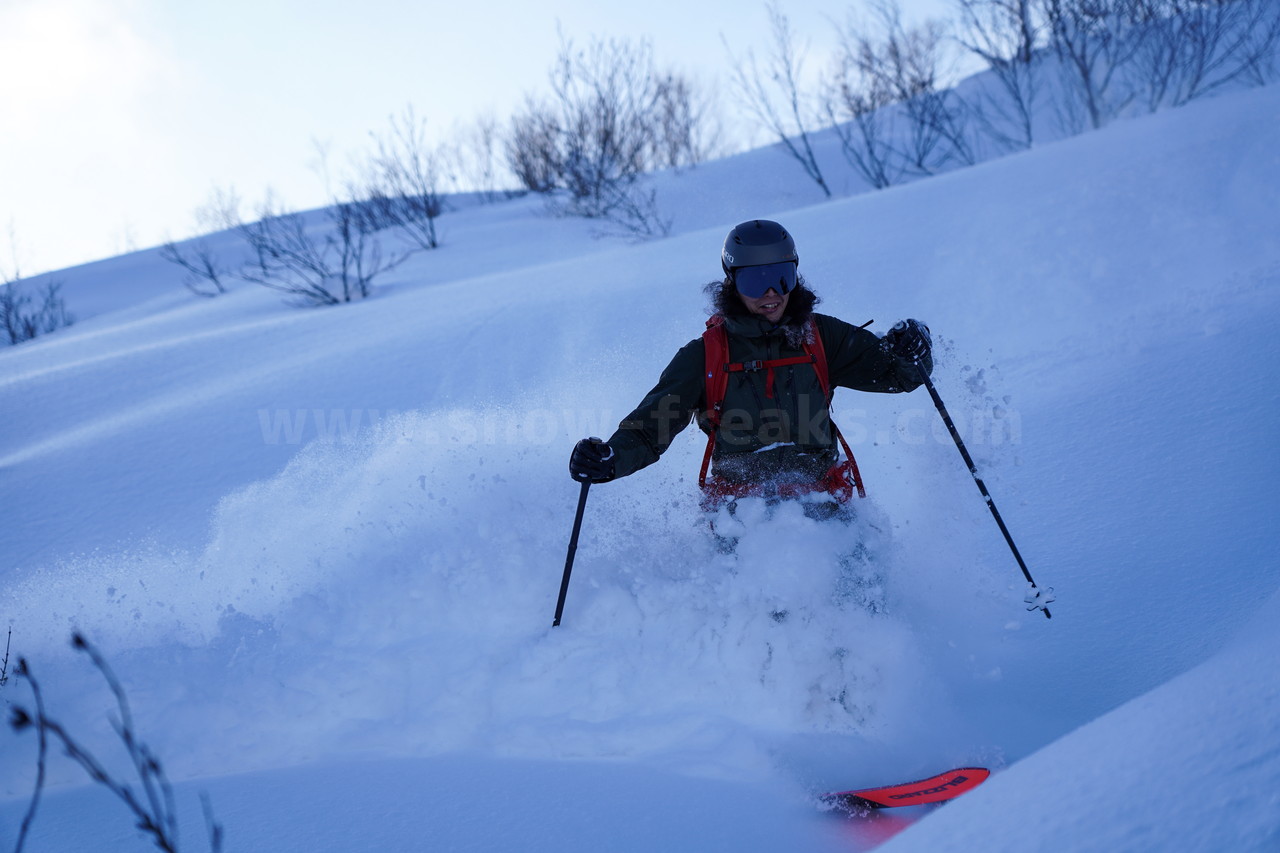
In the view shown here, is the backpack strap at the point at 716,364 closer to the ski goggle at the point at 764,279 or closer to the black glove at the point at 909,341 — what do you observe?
the ski goggle at the point at 764,279

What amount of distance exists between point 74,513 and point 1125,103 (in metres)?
15.2

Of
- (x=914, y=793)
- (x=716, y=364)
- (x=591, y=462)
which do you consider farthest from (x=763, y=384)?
(x=914, y=793)

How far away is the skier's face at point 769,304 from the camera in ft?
8.67

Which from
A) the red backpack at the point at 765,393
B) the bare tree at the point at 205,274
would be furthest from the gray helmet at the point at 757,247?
the bare tree at the point at 205,274

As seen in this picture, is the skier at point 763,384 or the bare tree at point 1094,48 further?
the bare tree at point 1094,48

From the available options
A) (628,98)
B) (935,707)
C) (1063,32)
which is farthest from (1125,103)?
(935,707)

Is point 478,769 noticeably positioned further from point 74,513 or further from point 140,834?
point 74,513

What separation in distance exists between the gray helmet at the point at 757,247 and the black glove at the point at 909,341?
0.47 metres

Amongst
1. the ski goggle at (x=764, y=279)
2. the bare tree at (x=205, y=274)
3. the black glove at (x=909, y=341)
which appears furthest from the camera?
the bare tree at (x=205, y=274)

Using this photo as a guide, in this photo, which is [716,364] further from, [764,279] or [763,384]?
[764,279]

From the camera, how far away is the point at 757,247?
8.68ft

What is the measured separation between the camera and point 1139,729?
1.49 metres

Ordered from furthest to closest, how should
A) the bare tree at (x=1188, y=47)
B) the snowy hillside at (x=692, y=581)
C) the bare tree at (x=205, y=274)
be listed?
the bare tree at (x=205, y=274) < the bare tree at (x=1188, y=47) < the snowy hillside at (x=692, y=581)

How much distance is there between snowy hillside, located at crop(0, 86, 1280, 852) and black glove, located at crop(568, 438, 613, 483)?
1.91ft
